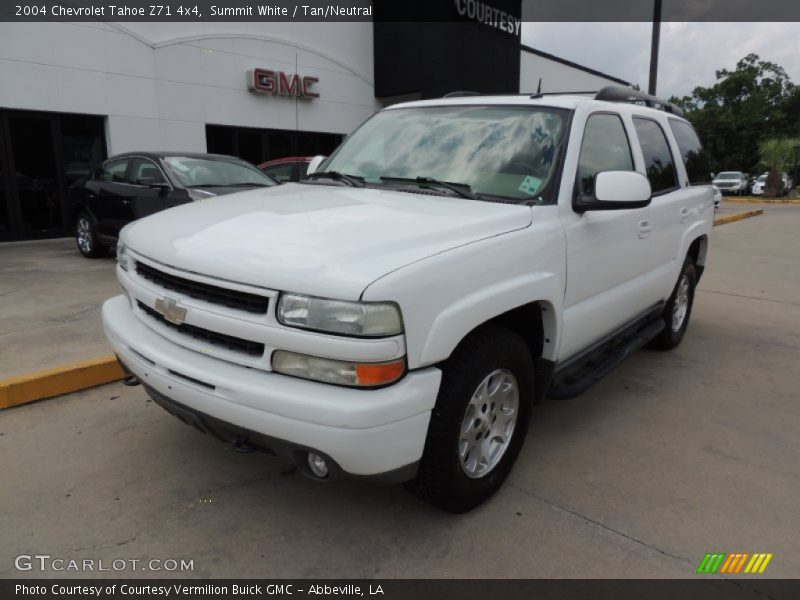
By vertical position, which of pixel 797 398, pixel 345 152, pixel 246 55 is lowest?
pixel 797 398

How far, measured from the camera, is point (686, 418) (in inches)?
150

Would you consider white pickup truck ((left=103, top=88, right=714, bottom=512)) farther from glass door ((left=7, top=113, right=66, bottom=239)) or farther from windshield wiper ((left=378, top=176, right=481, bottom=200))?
glass door ((left=7, top=113, right=66, bottom=239))

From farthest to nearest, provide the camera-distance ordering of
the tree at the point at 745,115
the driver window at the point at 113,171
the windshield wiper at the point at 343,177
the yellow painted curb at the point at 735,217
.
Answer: the tree at the point at 745,115, the yellow painted curb at the point at 735,217, the driver window at the point at 113,171, the windshield wiper at the point at 343,177

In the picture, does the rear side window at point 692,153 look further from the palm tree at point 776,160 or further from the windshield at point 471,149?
the palm tree at point 776,160

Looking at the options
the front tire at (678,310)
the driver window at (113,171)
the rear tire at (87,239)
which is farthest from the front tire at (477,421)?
the rear tire at (87,239)

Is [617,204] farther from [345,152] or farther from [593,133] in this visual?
[345,152]

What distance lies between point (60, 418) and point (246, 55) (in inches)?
477

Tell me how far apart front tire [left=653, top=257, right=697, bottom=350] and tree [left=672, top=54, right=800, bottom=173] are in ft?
174

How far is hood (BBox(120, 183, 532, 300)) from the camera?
214cm

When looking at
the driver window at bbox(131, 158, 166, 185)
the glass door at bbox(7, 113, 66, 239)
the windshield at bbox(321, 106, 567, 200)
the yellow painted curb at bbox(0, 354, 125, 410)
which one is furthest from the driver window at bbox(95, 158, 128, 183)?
the windshield at bbox(321, 106, 567, 200)

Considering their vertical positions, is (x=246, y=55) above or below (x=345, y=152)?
above

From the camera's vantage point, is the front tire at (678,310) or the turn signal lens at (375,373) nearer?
the turn signal lens at (375,373)

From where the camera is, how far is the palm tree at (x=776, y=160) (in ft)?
97.9
